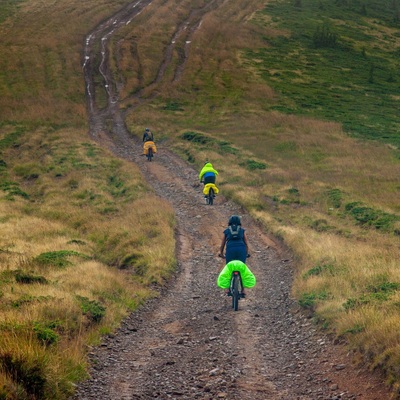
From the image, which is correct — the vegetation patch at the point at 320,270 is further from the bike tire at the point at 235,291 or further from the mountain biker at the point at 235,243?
the bike tire at the point at 235,291

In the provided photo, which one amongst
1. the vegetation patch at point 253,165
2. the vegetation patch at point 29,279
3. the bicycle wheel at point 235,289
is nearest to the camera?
the bicycle wheel at point 235,289

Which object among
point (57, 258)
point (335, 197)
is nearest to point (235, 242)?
point (57, 258)

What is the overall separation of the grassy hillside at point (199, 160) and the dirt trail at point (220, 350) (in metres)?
0.51

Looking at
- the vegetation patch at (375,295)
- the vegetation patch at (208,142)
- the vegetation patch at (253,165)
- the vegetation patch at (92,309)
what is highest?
the vegetation patch at (375,295)

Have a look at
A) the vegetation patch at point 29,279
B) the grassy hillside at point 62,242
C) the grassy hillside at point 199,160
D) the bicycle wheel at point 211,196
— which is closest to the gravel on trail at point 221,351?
the grassy hillside at point 199,160

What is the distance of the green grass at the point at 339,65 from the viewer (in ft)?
189

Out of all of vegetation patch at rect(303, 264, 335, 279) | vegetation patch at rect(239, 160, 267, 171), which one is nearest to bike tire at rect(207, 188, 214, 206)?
vegetation patch at rect(239, 160, 267, 171)

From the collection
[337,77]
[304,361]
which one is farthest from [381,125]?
[304,361]

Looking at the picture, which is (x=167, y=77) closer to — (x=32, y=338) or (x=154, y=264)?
(x=154, y=264)

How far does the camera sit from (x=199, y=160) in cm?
3725

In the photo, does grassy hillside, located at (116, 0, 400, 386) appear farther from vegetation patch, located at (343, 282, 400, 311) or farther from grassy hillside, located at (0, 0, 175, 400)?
grassy hillside, located at (0, 0, 175, 400)

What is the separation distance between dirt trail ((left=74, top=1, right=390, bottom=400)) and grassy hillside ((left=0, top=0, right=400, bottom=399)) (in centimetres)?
51

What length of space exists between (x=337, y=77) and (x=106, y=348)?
67568mm

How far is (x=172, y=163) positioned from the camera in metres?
37.8
